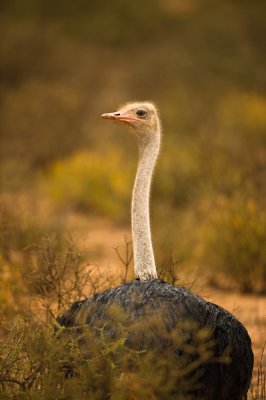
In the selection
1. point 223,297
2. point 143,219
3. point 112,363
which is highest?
point 223,297

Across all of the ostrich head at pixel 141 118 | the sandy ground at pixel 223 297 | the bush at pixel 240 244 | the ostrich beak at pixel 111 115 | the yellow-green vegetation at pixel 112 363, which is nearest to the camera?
the yellow-green vegetation at pixel 112 363

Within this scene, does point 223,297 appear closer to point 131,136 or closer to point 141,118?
point 141,118

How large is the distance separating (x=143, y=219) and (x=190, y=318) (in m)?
0.71

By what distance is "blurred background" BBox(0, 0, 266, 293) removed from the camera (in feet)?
28.8

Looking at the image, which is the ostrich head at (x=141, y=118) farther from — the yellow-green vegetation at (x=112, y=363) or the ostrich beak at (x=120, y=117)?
the yellow-green vegetation at (x=112, y=363)

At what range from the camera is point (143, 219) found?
176 inches

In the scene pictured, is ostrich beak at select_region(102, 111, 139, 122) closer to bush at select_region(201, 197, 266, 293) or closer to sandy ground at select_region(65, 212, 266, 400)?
sandy ground at select_region(65, 212, 266, 400)

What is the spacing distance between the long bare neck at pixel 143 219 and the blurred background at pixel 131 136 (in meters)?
1.00

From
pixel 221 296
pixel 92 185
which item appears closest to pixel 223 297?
pixel 221 296

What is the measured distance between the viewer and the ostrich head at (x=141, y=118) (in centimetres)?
470

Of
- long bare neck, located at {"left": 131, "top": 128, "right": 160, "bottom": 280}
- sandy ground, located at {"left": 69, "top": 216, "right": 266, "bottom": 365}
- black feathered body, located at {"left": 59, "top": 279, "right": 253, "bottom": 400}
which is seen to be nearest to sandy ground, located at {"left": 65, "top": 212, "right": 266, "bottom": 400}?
sandy ground, located at {"left": 69, "top": 216, "right": 266, "bottom": 365}

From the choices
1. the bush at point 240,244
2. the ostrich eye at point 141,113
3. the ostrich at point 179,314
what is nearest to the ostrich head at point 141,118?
the ostrich eye at point 141,113

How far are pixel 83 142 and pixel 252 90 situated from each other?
553cm

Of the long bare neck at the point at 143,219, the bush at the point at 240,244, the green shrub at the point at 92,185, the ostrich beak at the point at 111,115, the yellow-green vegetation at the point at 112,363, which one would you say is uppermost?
the green shrub at the point at 92,185
